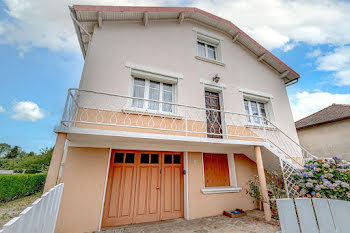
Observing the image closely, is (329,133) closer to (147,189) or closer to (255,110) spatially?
(255,110)

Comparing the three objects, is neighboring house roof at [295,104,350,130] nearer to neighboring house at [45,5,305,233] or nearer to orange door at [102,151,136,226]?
neighboring house at [45,5,305,233]

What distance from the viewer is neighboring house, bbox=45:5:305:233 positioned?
168 inches

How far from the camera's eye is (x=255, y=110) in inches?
306

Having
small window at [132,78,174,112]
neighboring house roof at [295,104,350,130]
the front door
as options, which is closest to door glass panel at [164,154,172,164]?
small window at [132,78,174,112]

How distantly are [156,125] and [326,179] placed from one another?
5.24 m

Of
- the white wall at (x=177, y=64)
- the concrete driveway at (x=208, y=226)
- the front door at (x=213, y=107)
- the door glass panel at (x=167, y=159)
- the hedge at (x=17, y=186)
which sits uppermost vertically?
the white wall at (x=177, y=64)

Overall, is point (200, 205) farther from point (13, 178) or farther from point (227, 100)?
point (13, 178)

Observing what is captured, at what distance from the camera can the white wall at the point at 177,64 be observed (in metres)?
5.26

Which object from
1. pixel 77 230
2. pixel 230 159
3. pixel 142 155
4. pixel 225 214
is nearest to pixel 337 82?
pixel 230 159

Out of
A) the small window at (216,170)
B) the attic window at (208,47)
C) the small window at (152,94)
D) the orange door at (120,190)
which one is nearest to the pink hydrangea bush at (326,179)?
the small window at (216,170)

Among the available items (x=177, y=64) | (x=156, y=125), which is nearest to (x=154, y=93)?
(x=156, y=125)

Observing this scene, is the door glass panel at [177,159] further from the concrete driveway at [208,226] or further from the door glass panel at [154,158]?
the concrete driveway at [208,226]

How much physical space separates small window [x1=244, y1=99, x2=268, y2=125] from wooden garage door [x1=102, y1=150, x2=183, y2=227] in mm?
4483

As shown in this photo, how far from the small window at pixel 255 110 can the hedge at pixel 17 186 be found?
14.1 metres
